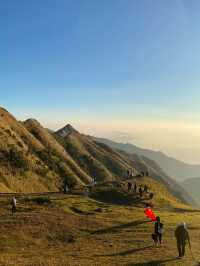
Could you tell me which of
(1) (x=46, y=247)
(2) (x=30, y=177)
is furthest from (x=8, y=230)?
(2) (x=30, y=177)

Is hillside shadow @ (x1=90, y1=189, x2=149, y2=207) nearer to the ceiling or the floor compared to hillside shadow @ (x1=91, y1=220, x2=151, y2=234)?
nearer to the ceiling

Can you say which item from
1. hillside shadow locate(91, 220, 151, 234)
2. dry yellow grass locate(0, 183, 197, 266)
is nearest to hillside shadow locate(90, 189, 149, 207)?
dry yellow grass locate(0, 183, 197, 266)

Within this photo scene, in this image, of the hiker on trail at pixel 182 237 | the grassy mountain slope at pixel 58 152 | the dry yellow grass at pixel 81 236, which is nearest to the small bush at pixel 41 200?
the dry yellow grass at pixel 81 236

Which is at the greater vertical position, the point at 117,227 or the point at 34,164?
the point at 34,164

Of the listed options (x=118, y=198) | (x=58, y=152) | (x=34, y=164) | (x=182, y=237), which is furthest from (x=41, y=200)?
(x=58, y=152)

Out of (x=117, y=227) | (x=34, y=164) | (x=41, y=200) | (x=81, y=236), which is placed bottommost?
(x=81, y=236)

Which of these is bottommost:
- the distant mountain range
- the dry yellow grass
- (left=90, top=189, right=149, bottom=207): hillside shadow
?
the dry yellow grass

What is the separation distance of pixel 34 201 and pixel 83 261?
29635 millimetres


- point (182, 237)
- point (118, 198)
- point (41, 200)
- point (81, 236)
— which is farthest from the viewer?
point (118, 198)

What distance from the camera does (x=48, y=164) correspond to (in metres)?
135

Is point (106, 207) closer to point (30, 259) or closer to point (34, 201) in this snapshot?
point (34, 201)

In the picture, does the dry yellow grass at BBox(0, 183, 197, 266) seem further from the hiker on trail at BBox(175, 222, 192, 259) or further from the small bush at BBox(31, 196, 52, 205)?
the hiker on trail at BBox(175, 222, 192, 259)

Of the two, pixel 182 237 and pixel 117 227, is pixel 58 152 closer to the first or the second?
pixel 117 227

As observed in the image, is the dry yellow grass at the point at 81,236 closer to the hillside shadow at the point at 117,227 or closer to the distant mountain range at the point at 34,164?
the hillside shadow at the point at 117,227
